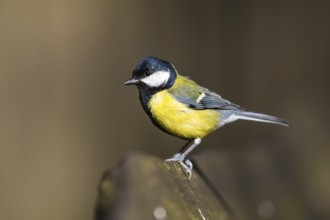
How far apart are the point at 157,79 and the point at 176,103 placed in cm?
11

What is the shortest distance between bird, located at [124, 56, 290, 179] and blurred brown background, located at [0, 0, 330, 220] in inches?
Answer: 34.3

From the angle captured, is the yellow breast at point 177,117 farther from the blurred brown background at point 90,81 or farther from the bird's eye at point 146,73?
the blurred brown background at point 90,81

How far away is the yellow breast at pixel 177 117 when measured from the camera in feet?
6.94

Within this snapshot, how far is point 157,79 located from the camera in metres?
2.10

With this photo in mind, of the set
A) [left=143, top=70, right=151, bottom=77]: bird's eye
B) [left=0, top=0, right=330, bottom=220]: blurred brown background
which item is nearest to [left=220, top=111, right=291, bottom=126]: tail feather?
[left=143, top=70, right=151, bottom=77]: bird's eye

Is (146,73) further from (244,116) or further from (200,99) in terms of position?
(244,116)

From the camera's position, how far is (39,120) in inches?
136

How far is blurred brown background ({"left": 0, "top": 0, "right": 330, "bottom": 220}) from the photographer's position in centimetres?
340

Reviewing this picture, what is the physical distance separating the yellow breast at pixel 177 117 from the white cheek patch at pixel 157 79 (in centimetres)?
4

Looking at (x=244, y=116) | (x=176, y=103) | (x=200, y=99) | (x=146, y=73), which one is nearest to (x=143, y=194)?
(x=146, y=73)

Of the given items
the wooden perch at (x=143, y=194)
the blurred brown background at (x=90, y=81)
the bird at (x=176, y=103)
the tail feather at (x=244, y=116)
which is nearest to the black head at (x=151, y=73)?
the bird at (x=176, y=103)

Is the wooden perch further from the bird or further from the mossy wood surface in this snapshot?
the bird

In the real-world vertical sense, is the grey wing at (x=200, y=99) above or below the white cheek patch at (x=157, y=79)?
below

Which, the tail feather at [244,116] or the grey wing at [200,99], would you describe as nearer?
the grey wing at [200,99]
